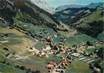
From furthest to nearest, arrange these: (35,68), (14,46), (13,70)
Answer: (14,46), (35,68), (13,70)

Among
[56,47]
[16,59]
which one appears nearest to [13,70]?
[16,59]

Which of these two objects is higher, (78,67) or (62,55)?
(78,67)

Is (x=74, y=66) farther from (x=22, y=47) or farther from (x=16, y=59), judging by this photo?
(x=22, y=47)

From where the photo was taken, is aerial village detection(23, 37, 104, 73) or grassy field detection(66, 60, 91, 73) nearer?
grassy field detection(66, 60, 91, 73)

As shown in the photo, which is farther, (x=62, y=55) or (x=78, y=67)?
(x=62, y=55)

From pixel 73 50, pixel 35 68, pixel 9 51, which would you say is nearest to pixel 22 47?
pixel 9 51

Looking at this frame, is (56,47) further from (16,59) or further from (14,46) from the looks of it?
(16,59)

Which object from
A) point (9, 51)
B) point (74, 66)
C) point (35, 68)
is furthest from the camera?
point (9, 51)

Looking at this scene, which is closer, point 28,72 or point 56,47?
point 28,72

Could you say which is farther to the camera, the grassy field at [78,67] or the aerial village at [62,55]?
the aerial village at [62,55]
